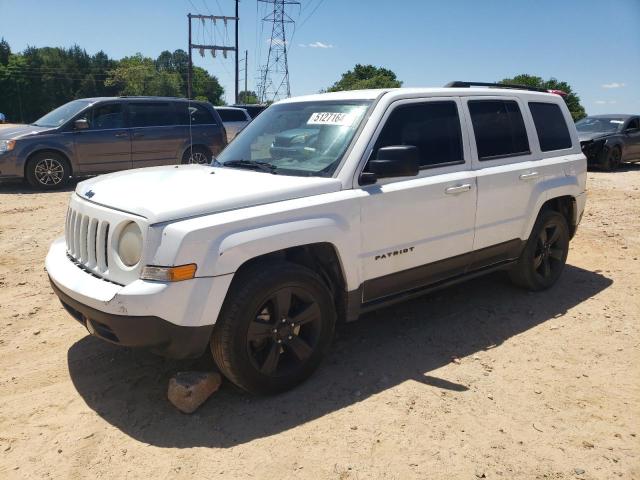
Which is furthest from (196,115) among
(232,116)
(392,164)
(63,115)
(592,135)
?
(592,135)

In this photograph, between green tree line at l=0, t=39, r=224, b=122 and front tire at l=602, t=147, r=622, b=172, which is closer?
front tire at l=602, t=147, r=622, b=172

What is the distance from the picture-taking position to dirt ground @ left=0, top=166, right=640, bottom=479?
2.76m

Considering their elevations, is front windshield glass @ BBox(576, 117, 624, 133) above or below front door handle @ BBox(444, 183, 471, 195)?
above

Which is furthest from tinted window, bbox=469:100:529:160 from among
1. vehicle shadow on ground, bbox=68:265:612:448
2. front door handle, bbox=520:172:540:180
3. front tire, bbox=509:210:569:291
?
vehicle shadow on ground, bbox=68:265:612:448

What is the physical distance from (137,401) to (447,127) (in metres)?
2.97

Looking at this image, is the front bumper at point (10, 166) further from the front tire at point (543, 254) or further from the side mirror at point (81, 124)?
the front tire at point (543, 254)

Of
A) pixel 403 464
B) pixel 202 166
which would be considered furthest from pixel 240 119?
pixel 403 464

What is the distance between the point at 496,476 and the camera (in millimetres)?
2674

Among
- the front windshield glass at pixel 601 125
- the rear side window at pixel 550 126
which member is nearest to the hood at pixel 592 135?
the front windshield glass at pixel 601 125

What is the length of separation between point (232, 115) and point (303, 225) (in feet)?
44.7

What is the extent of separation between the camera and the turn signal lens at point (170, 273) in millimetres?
2801

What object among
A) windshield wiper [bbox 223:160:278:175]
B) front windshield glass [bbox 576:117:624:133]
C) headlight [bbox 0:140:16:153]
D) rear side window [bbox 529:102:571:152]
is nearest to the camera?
windshield wiper [bbox 223:160:278:175]

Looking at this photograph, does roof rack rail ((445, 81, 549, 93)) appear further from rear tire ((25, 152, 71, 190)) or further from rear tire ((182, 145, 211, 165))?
rear tire ((25, 152, 71, 190))

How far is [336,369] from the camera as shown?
3734 mm
